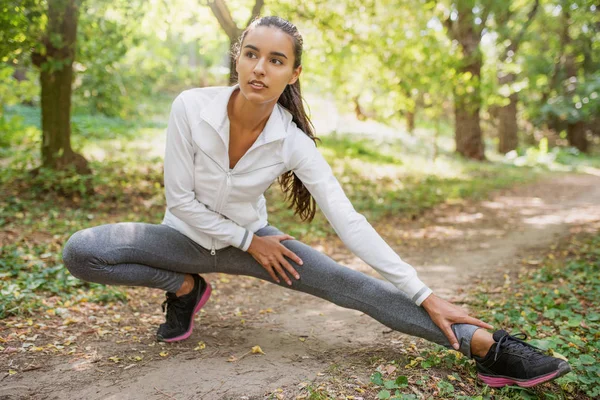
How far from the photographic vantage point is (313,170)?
9.12ft

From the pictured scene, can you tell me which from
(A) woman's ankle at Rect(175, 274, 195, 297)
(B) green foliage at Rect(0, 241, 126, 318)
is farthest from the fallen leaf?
(B) green foliage at Rect(0, 241, 126, 318)

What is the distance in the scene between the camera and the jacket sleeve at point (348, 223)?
262 centimetres

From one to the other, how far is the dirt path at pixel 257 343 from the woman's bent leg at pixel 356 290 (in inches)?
12.6

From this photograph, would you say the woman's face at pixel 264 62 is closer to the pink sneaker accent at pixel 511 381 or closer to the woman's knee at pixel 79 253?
the woman's knee at pixel 79 253

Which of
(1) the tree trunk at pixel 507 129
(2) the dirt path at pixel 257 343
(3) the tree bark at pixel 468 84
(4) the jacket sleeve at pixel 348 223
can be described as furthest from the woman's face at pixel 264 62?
(1) the tree trunk at pixel 507 129

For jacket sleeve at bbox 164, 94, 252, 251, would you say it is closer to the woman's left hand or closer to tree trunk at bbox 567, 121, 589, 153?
the woman's left hand

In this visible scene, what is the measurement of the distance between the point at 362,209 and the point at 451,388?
5.15 meters

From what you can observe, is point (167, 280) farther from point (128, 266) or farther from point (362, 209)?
point (362, 209)

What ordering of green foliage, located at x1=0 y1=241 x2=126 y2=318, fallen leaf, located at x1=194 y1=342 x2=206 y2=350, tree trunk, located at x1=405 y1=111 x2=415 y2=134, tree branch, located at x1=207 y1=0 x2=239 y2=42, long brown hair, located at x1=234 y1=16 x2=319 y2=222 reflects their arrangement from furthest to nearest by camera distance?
tree trunk, located at x1=405 y1=111 x2=415 y2=134, tree branch, located at x1=207 y1=0 x2=239 y2=42, green foliage, located at x1=0 y1=241 x2=126 y2=318, fallen leaf, located at x1=194 y1=342 x2=206 y2=350, long brown hair, located at x1=234 y1=16 x2=319 y2=222

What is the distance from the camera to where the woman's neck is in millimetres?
2742

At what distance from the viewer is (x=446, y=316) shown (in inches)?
102

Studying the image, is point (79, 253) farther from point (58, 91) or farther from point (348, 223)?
point (58, 91)

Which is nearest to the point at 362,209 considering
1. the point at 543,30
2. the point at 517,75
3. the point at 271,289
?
the point at 271,289

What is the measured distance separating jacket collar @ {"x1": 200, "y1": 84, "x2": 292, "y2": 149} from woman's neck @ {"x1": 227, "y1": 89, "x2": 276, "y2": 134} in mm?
41
